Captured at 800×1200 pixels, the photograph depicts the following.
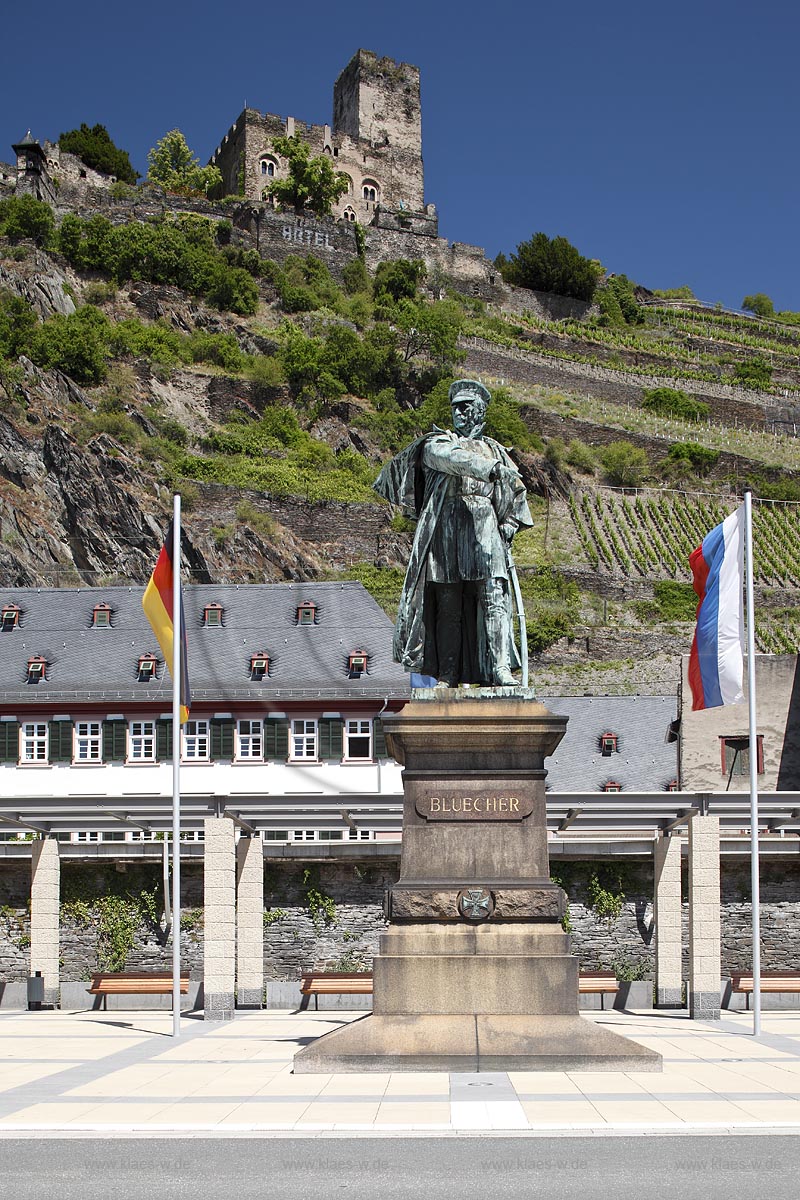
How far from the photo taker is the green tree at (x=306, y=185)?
101m

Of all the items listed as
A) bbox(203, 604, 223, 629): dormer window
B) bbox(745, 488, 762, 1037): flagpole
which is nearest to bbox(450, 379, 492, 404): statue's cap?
bbox(745, 488, 762, 1037): flagpole

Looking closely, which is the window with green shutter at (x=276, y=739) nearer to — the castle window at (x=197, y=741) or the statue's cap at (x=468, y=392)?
the castle window at (x=197, y=741)

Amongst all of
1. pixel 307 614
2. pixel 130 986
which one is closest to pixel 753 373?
pixel 307 614

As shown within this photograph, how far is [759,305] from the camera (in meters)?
139

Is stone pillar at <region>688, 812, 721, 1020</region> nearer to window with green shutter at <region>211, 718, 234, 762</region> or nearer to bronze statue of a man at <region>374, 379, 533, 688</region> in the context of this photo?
bronze statue of a man at <region>374, 379, 533, 688</region>

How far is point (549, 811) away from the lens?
21.0m

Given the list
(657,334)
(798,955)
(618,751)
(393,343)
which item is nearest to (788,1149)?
(798,955)

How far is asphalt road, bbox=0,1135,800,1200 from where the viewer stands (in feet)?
24.0

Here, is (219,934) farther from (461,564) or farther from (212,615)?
(212,615)

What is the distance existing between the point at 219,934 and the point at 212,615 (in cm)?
2281

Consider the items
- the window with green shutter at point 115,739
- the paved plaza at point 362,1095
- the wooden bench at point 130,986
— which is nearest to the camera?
the paved plaza at point 362,1095

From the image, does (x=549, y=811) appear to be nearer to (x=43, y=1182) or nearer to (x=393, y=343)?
(x=43, y=1182)

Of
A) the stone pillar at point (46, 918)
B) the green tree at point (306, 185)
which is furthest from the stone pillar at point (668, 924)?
the green tree at point (306, 185)

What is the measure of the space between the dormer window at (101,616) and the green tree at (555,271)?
74424mm
